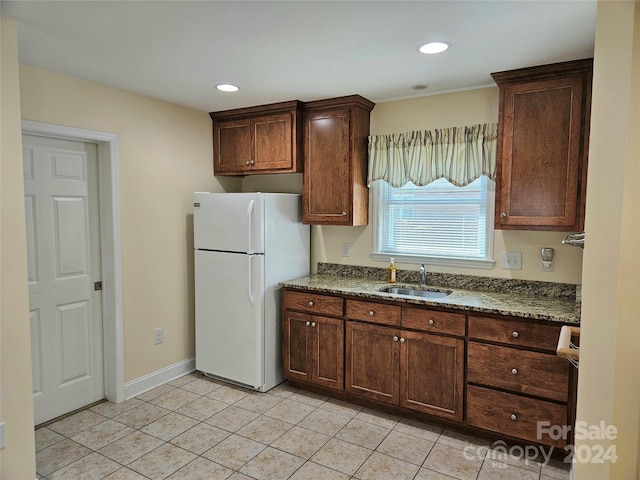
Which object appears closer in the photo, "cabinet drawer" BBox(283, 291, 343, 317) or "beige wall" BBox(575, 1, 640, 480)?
"beige wall" BBox(575, 1, 640, 480)

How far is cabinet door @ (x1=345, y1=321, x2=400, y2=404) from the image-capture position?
2994 millimetres

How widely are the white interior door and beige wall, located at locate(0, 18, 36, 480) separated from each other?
Result: 33.2 inches

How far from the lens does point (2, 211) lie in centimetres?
200

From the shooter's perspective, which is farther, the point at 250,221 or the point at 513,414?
the point at 250,221

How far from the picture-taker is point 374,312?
3.05m

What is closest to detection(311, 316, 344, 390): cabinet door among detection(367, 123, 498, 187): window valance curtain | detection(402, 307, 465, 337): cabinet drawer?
detection(402, 307, 465, 337): cabinet drawer

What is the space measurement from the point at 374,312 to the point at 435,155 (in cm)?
128

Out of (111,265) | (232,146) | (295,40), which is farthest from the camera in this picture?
(232,146)

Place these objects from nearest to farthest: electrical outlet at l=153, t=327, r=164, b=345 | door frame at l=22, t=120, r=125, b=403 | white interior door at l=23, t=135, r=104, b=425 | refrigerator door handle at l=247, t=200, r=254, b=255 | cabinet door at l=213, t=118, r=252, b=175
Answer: white interior door at l=23, t=135, r=104, b=425
door frame at l=22, t=120, r=125, b=403
refrigerator door handle at l=247, t=200, r=254, b=255
electrical outlet at l=153, t=327, r=164, b=345
cabinet door at l=213, t=118, r=252, b=175

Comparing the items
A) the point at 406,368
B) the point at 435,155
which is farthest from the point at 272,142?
the point at 406,368

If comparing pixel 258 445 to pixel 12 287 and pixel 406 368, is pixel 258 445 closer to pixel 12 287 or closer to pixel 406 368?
pixel 406 368

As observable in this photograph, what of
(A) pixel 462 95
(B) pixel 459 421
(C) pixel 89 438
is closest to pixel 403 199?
(A) pixel 462 95

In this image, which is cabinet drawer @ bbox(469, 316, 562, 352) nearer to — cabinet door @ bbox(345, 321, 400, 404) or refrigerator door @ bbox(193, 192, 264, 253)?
cabinet door @ bbox(345, 321, 400, 404)

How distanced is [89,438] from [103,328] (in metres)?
0.82
